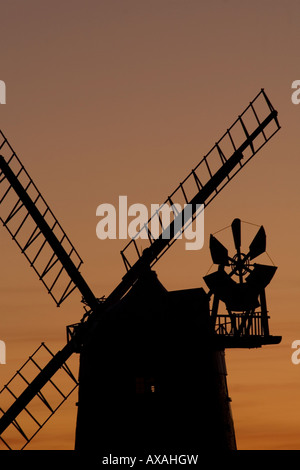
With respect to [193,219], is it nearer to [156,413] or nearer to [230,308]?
[230,308]

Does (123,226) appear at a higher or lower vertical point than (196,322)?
higher

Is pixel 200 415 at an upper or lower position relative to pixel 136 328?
lower

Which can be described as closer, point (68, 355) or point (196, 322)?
point (196, 322)

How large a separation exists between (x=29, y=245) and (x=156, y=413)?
755 cm

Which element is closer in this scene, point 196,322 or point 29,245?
point 196,322

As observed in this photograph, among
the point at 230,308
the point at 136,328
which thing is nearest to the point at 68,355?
the point at 136,328

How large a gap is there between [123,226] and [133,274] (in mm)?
2260

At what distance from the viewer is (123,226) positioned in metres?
38.3
